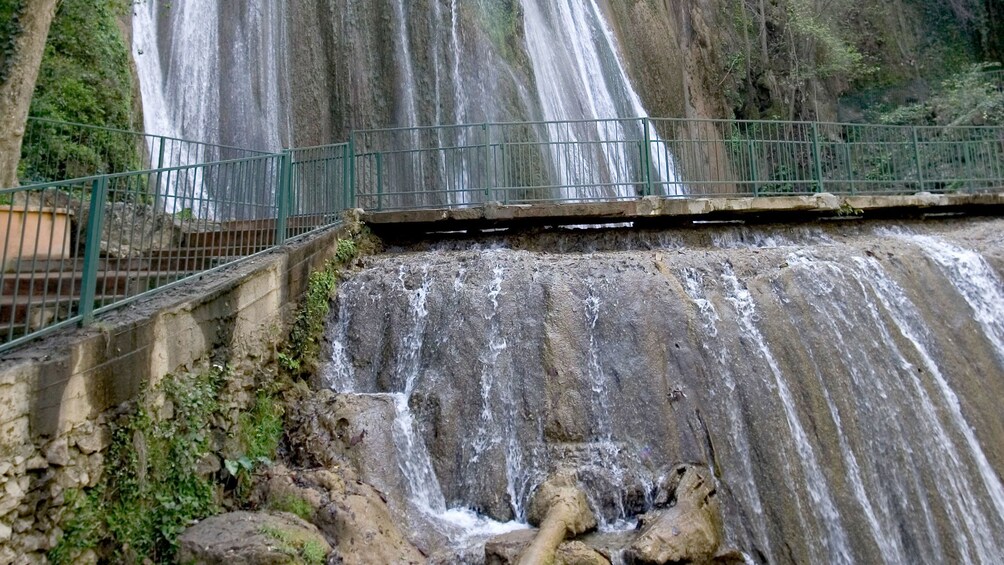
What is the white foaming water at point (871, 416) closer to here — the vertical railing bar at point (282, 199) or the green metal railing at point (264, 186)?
→ the green metal railing at point (264, 186)

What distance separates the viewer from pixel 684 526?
20.0ft

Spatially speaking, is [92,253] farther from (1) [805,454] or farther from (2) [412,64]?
(2) [412,64]

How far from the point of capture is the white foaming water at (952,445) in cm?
726

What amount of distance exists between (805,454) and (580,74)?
12939 mm

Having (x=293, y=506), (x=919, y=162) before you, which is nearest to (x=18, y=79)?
(x=293, y=506)

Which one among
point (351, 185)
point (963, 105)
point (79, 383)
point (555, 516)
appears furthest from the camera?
point (963, 105)

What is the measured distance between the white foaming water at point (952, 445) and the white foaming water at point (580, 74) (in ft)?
23.0

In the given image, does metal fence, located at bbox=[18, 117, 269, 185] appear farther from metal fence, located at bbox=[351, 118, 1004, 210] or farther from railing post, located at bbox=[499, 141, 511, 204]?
railing post, located at bbox=[499, 141, 511, 204]

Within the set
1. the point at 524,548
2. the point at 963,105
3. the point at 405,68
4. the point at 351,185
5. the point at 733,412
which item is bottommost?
the point at 524,548

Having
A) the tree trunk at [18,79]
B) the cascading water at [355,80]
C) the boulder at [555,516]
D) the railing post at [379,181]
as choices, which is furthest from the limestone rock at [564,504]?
the cascading water at [355,80]

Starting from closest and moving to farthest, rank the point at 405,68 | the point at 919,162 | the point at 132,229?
1. the point at 132,229
2. the point at 919,162
3. the point at 405,68

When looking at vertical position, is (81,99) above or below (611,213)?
above

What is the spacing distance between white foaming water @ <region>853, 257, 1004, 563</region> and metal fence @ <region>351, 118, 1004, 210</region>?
3.38 m

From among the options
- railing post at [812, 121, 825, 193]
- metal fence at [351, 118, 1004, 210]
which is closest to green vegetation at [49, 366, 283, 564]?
metal fence at [351, 118, 1004, 210]
